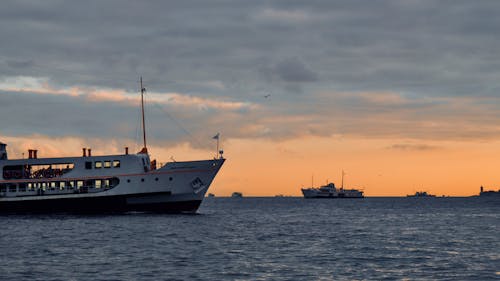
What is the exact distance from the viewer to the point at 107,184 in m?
87.9

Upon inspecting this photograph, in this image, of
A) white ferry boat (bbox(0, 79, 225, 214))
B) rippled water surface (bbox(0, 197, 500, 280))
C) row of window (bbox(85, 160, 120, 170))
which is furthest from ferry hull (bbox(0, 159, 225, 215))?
rippled water surface (bbox(0, 197, 500, 280))

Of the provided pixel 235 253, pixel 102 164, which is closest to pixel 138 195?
pixel 102 164

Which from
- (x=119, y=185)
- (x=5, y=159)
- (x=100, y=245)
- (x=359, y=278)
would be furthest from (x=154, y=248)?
(x=5, y=159)

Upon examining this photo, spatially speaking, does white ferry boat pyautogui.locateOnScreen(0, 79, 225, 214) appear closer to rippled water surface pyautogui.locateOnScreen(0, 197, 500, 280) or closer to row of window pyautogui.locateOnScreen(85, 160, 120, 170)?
row of window pyautogui.locateOnScreen(85, 160, 120, 170)

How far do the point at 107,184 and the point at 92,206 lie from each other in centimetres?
332

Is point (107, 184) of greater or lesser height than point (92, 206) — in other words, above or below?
above

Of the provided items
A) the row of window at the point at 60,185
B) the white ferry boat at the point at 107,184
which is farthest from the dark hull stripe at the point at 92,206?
the row of window at the point at 60,185

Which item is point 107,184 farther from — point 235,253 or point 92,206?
point 235,253

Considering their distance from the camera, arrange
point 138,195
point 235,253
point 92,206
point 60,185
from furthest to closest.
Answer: point 60,185, point 92,206, point 138,195, point 235,253

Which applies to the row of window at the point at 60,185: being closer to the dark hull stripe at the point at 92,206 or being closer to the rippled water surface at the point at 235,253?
the dark hull stripe at the point at 92,206

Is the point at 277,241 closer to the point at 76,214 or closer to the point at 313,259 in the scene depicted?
the point at 313,259

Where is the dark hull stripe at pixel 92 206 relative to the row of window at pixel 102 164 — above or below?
below

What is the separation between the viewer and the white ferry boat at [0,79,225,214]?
8681 cm

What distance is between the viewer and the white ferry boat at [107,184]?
285ft
